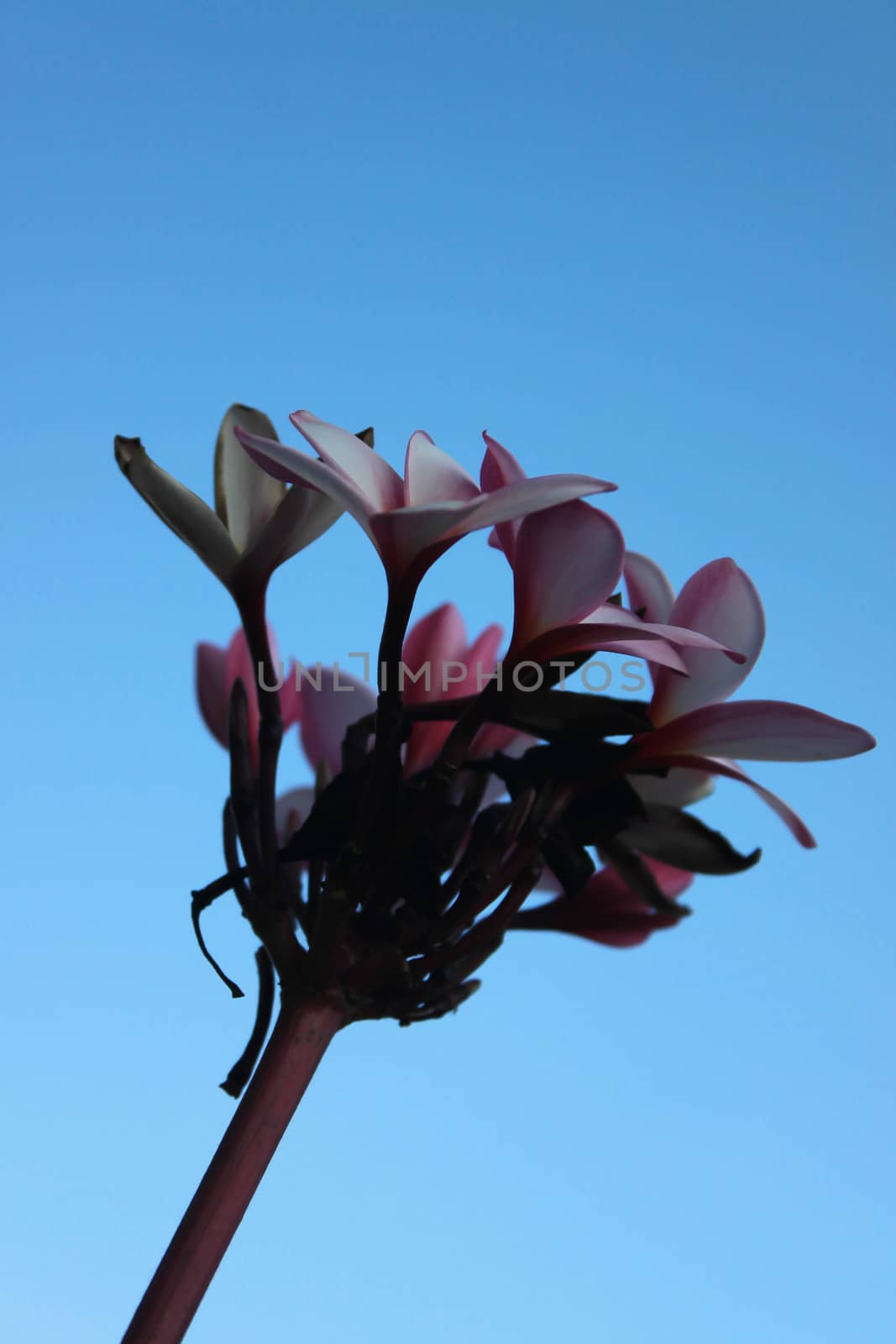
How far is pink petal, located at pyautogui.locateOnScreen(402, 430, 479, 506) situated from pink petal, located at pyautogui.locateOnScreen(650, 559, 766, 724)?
0.13 metres

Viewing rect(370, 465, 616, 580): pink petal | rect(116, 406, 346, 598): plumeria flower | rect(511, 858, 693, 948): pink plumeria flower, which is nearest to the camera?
rect(370, 465, 616, 580): pink petal

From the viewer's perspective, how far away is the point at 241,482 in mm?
529

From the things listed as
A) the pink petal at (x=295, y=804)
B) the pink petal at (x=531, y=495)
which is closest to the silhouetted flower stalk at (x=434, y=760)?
the pink petal at (x=531, y=495)

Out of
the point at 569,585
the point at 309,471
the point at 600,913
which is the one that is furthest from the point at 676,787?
the point at 309,471

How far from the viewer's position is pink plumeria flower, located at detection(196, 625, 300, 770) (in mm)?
647

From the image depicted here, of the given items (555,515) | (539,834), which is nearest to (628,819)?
(539,834)

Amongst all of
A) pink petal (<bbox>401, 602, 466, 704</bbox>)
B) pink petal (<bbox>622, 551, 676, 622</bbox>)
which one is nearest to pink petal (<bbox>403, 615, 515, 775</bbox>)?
pink petal (<bbox>401, 602, 466, 704</bbox>)

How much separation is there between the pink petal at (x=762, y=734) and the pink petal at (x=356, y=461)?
6.4 inches

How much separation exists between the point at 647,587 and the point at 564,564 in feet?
0.35

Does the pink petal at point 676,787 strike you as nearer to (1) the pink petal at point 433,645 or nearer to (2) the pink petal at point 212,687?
(1) the pink petal at point 433,645

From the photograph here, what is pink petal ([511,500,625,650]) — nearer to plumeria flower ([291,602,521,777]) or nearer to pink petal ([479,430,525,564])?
pink petal ([479,430,525,564])

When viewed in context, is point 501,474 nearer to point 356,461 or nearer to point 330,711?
point 356,461

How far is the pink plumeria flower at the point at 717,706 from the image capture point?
48 cm

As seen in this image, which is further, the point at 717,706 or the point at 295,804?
the point at 295,804
